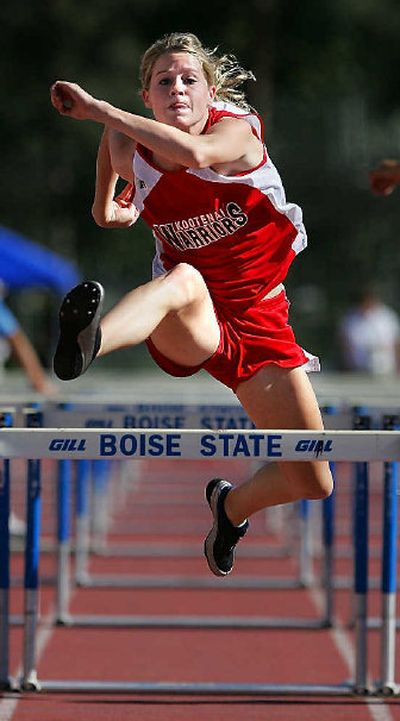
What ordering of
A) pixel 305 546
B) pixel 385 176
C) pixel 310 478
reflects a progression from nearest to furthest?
pixel 310 478, pixel 385 176, pixel 305 546

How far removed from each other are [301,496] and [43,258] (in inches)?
642

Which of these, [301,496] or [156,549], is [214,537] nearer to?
[301,496]

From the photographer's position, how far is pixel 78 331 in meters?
5.01

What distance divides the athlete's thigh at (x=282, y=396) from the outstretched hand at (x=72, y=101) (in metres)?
1.17

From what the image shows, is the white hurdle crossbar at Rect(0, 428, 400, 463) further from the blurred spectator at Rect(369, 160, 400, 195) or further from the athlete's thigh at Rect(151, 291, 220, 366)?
the blurred spectator at Rect(369, 160, 400, 195)

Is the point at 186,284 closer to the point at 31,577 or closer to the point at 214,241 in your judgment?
the point at 214,241

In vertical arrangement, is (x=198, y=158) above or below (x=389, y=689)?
above

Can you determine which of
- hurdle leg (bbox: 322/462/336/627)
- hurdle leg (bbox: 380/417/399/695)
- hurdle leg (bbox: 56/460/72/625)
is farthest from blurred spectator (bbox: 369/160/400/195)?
hurdle leg (bbox: 56/460/72/625)

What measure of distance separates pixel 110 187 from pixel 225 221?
0.55 metres

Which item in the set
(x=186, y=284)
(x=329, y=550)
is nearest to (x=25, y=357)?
(x=329, y=550)

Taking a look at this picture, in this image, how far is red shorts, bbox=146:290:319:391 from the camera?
18.3ft

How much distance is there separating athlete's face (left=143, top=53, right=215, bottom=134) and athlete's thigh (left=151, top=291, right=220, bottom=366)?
0.58 metres

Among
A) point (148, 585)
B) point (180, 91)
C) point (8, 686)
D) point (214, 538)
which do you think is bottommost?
point (8, 686)

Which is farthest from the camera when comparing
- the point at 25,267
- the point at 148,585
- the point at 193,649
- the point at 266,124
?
the point at 266,124
